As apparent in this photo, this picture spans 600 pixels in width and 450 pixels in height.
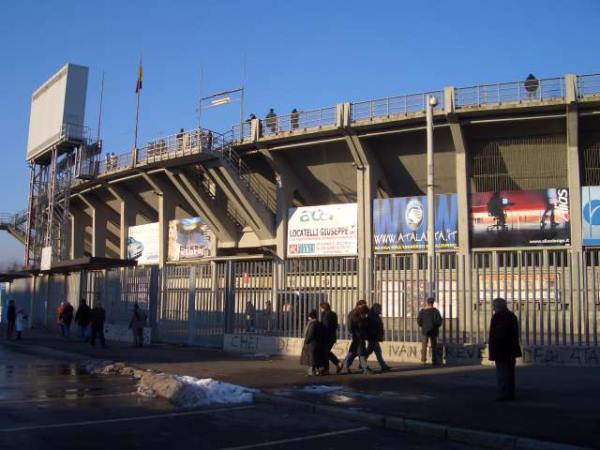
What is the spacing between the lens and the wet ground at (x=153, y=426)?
778cm

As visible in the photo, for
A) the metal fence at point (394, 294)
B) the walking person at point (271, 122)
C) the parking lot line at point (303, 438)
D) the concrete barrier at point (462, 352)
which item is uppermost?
the walking person at point (271, 122)

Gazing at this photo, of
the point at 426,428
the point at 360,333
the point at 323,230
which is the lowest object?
the point at 426,428

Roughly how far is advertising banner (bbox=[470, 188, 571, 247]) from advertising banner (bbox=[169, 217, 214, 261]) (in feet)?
60.2

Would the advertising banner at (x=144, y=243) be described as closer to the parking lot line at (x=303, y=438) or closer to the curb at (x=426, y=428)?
the curb at (x=426, y=428)

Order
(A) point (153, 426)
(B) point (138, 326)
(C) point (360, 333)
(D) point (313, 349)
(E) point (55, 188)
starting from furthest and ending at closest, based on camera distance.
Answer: (E) point (55, 188) < (B) point (138, 326) < (C) point (360, 333) < (D) point (313, 349) < (A) point (153, 426)

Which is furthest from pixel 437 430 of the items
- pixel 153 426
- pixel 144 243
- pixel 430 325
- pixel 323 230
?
pixel 144 243

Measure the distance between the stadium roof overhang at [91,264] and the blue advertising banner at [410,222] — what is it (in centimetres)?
1424

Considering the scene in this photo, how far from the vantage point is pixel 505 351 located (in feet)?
33.7

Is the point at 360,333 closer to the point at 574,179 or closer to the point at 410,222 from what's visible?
the point at 574,179

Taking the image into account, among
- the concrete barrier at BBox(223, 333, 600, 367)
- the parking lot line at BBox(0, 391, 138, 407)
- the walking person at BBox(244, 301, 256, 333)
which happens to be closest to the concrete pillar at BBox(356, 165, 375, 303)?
the walking person at BBox(244, 301, 256, 333)

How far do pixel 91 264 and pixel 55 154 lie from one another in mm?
22254

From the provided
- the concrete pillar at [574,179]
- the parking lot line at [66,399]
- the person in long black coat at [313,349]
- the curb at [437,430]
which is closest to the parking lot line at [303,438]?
the curb at [437,430]

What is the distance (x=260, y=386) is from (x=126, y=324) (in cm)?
1491

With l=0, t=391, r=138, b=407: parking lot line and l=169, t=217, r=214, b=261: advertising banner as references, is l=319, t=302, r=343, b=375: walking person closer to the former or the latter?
l=0, t=391, r=138, b=407: parking lot line
